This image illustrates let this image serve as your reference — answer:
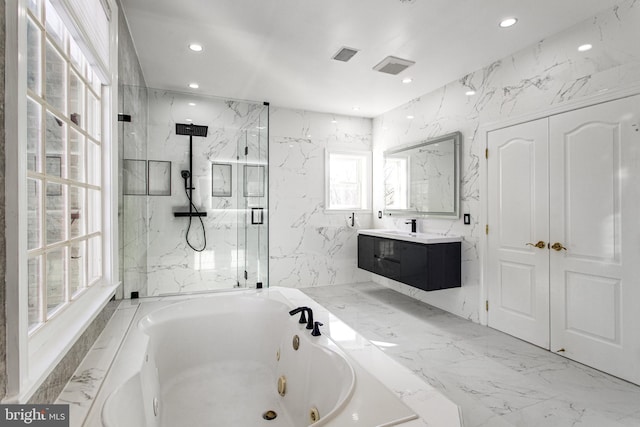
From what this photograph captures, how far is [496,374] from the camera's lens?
7.61 ft

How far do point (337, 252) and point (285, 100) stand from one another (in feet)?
7.38

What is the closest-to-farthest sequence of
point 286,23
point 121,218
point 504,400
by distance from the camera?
point 504,400 < point 121,218 < point 286,23

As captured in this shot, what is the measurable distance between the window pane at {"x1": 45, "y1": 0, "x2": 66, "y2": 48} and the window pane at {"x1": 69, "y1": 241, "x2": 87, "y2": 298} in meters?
0.84

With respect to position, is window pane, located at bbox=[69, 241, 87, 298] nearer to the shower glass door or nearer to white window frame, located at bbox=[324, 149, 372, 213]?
the shower glass door

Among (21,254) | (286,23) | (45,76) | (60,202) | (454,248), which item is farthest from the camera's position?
(454,248)

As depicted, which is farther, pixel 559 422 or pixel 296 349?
pixel 296 349

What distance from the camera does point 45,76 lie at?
1.17 metres

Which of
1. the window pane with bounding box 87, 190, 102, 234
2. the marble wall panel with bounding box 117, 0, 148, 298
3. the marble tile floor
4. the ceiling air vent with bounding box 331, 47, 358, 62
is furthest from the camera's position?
the ceiling air vent with bounding box 331, 47, 358, 62

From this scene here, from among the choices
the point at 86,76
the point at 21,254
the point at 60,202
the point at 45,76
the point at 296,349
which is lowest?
the point at 296,349

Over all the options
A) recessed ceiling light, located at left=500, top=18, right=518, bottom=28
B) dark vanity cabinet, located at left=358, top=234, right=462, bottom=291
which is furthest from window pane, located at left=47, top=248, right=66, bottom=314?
recessed ceiling light, located at left=500, top=18, right=518, bottom=28

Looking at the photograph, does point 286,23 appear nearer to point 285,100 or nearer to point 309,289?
point 285,100

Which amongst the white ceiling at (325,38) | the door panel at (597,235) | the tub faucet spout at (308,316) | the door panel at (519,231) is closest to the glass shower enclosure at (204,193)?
the white ceiling at (325,38)

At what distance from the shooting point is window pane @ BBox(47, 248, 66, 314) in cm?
123

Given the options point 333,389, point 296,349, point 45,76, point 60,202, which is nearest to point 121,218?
point 60,202
